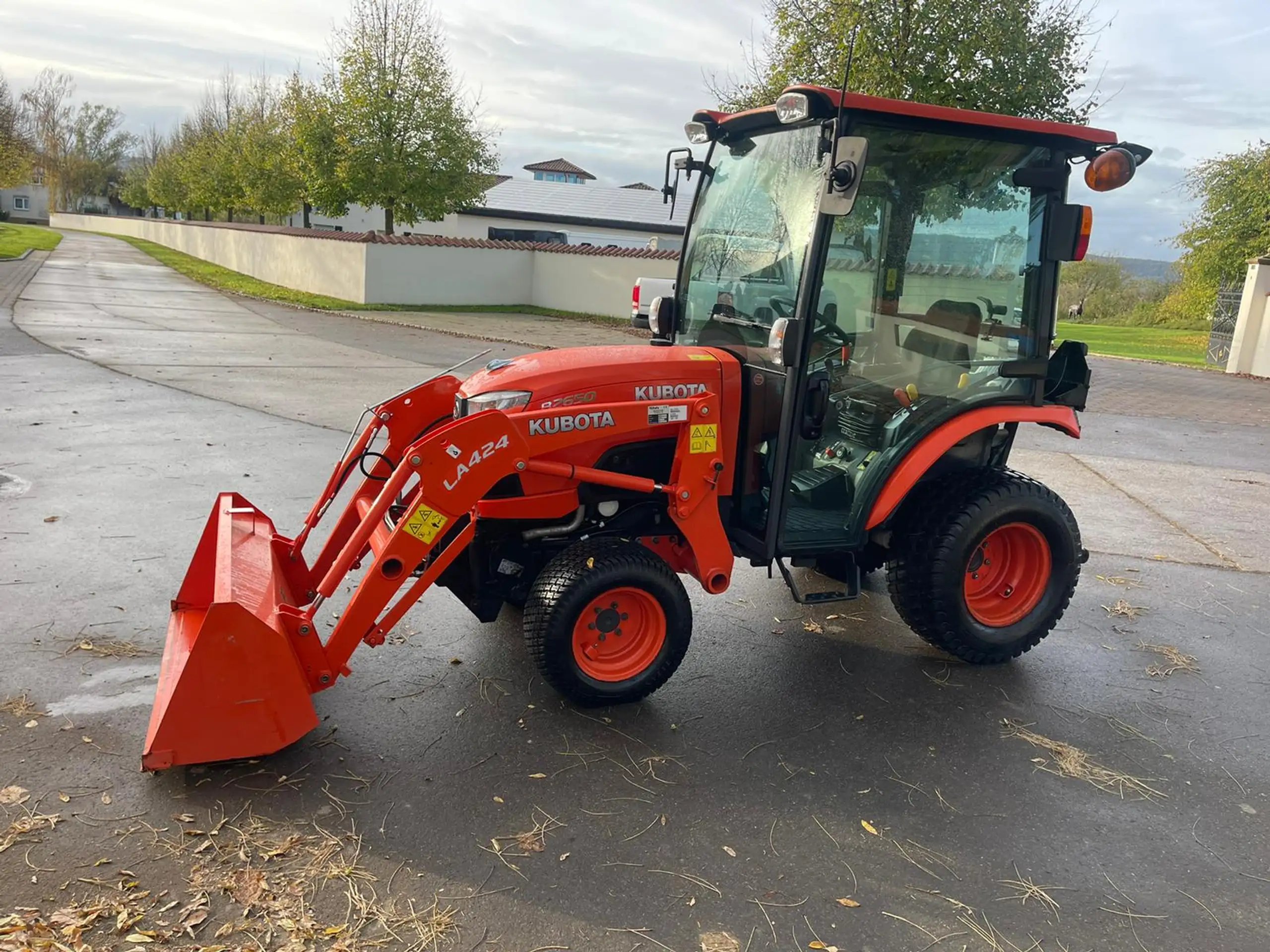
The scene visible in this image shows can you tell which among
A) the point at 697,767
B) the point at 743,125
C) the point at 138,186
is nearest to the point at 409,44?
the point at 743,125

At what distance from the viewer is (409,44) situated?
2453 centimetres

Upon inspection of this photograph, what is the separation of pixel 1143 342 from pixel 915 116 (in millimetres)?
29492

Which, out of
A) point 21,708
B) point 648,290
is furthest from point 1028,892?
point 648,290

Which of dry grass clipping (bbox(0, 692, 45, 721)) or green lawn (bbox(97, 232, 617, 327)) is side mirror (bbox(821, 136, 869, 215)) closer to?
dry grass clipping (bbox(0, 692, 45, 721))

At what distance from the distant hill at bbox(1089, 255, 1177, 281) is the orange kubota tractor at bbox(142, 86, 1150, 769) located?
39126 mm

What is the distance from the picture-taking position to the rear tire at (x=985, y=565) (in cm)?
426

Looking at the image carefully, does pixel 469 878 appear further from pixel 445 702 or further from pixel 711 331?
pixel 711 331

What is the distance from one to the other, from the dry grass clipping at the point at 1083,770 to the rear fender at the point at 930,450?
1029mm

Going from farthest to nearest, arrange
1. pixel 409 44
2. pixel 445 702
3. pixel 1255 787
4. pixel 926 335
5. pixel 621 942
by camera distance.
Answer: pixel 409 44 → pixel 926 335 → pixel 445 702 → pixel 1255 787 → pixel 621 942

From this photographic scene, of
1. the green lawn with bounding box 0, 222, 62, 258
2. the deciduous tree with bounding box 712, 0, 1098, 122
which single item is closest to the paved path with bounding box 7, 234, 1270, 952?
the deciduous tree with bounding box 712, 0, 1098, 122

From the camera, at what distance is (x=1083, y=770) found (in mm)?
3682

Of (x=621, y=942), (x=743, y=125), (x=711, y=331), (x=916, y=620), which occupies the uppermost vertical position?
(x=743, y=125)

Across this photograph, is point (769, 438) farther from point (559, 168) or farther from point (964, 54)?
point (559, 168)

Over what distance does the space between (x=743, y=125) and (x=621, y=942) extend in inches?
130
